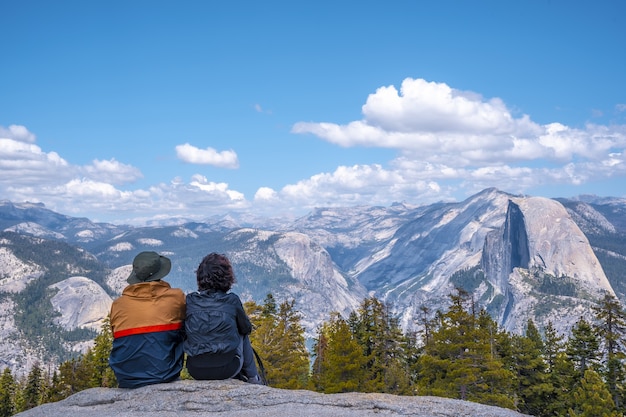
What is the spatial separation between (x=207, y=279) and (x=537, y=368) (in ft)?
123

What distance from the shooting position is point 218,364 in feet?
31.1

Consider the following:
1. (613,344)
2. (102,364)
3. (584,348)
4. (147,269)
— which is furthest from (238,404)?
(584,348)

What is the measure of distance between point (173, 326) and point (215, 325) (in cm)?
89

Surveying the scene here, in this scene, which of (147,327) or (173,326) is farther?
(173,326)

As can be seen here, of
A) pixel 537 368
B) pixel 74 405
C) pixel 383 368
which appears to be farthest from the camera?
pixel 537 368

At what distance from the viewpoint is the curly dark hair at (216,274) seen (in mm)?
9305

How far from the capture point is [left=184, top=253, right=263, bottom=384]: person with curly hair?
9.06 metres

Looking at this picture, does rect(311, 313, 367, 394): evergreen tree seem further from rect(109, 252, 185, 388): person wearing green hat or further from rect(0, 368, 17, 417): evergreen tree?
rect(0, 368, 17, 417): evergreen tree

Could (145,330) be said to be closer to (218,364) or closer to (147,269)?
(147,269)

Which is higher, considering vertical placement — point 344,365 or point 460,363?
point 460,363

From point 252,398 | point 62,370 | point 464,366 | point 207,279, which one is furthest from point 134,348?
point 62,370

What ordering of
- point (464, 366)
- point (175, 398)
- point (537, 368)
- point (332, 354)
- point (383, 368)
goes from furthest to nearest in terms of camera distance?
point (537, 368), point (383, 368), point (332, 354), point (464, 366), point (175, 398)

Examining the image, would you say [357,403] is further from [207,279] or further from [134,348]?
[134,348]

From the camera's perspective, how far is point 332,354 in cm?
3175
